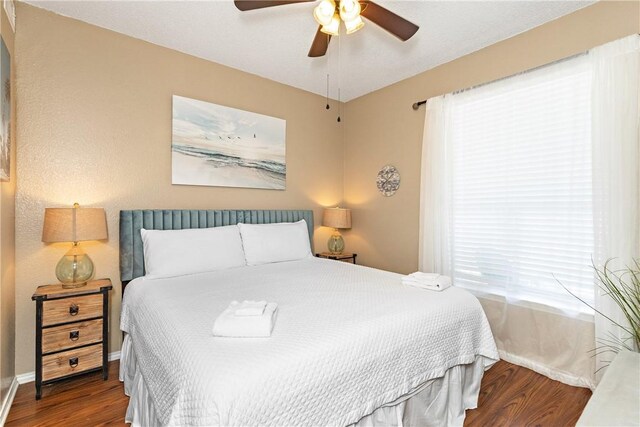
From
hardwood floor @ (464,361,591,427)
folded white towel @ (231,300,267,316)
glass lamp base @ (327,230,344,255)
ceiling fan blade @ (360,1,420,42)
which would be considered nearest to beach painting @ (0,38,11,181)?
folded white towel @ (231,300,267,316)

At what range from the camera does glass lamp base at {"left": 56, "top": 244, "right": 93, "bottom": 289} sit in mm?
2211

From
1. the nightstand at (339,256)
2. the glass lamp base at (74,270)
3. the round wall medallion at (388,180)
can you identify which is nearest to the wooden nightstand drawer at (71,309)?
the glass lamp base at (74,270)

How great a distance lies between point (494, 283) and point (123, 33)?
3.88 meters

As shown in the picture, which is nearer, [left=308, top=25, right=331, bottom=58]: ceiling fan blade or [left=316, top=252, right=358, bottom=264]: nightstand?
[left=308, top=25, right=331, bottom=58]: ceiling fan blade

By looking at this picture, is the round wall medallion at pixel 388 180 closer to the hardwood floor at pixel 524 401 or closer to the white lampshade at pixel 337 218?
the white lampshade at pixel 337 218

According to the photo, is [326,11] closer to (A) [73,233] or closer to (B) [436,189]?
(B) [436,189]

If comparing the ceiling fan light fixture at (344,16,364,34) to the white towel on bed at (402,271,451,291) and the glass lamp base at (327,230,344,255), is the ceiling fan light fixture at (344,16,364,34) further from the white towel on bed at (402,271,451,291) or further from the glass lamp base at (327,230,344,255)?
the glass lamp base at (327,230,344,255)

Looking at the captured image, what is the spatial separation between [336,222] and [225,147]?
5.04ft

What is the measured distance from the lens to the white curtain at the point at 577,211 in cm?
202

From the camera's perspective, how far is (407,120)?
11.4 feet

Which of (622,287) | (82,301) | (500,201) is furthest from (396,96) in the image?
(82,301)

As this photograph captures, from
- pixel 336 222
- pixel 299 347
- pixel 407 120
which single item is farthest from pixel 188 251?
pixel 407 120

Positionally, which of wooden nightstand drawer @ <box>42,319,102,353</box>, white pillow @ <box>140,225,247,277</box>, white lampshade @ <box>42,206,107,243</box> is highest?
white lampshade @ <box>42,206,107,243</box>

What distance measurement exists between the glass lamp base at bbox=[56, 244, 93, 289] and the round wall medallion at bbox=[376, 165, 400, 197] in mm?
2951
